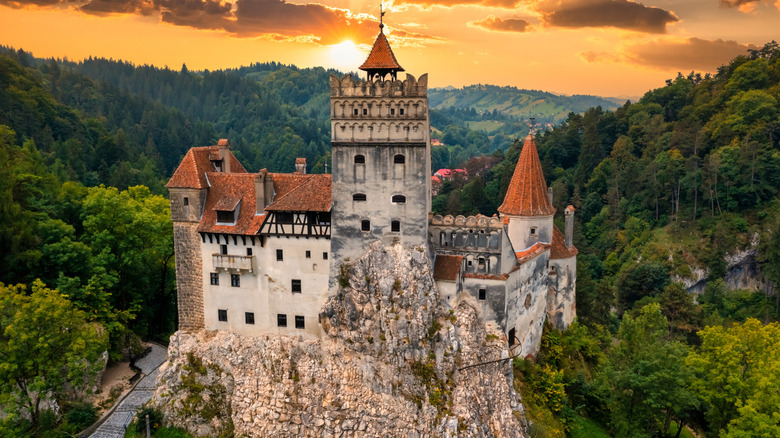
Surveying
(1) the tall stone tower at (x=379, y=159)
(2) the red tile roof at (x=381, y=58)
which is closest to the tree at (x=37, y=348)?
(1) the tall stone tower at (x=379, y=159)

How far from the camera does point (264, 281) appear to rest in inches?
1657

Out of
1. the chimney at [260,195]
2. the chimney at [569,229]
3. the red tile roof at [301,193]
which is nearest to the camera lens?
the red tile roof at [301,193]

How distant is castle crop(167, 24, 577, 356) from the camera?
38.8 m

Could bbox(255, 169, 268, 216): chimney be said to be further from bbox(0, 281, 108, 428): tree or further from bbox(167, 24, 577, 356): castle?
bbox(0, 281, 108, 428): tree

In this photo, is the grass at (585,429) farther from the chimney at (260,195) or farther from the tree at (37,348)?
the tree at (37,348)

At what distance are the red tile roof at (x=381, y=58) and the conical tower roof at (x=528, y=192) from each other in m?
12.7

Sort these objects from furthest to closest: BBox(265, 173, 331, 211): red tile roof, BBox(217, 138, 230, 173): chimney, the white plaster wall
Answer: BBox(217, 138, 230, 173): chimney < the white plaster wall < BBox(265, 173, 331, 211): red tile roof

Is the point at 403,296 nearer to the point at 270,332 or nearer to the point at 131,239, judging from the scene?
the point at 270,332

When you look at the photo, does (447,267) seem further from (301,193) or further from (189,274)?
(189,274)

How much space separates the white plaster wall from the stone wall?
2385 cm

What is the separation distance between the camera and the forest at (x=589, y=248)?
40.1 m

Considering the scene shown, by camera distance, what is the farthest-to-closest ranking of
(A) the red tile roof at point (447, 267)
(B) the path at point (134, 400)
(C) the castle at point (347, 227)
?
(B) the path at point (134, 400) < (A) the red tile roof at point (447, 267) < (C) the castle at point (347, 227)

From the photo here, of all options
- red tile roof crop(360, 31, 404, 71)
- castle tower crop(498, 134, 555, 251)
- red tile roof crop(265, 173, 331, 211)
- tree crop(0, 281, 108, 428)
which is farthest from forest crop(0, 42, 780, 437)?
red tile roof crop(360, 31, 404, 71)

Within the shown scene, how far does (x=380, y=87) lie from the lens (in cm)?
3844
